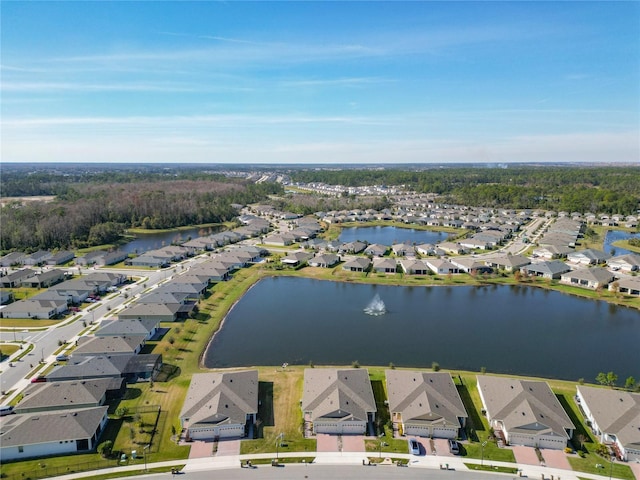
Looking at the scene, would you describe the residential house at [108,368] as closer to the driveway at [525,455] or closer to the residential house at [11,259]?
the driveway at [525,455]

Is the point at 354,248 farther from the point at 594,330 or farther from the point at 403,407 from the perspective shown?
the point at 403,407

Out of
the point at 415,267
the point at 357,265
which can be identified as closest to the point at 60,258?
the point at 357,265

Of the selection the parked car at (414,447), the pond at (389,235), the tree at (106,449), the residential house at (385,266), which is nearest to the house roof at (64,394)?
the tree at (106,449)

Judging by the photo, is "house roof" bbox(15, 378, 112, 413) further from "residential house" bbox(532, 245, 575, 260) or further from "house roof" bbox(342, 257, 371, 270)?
"residential house" bbox(532, 245, 575, 260)

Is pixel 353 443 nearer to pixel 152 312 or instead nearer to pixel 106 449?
pixel 106 449

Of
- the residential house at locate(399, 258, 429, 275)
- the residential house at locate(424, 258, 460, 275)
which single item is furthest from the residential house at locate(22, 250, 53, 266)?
the residential house at locate(424, 258, 460, 275)
